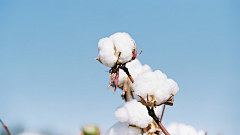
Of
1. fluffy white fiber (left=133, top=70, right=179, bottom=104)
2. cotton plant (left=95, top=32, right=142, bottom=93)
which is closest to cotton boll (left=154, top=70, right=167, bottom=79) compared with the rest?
fluffy white fiber (left=133, top=70, right=179, bottom=104)

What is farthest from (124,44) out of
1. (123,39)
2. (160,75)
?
(160,75)

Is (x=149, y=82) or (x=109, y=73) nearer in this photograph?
(x=149, y=82)

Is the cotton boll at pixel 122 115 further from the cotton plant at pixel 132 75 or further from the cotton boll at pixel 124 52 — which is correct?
the cotton plant at pixel 132 75

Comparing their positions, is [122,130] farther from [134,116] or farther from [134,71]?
[134,71]

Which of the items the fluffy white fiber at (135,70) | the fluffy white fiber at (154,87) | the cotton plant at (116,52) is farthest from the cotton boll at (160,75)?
the fluffy white fiber at (135,70)

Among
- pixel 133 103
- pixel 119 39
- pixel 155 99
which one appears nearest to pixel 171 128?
pixel 133 103

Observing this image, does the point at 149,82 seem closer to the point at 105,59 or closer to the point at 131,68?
the point at 105,59
